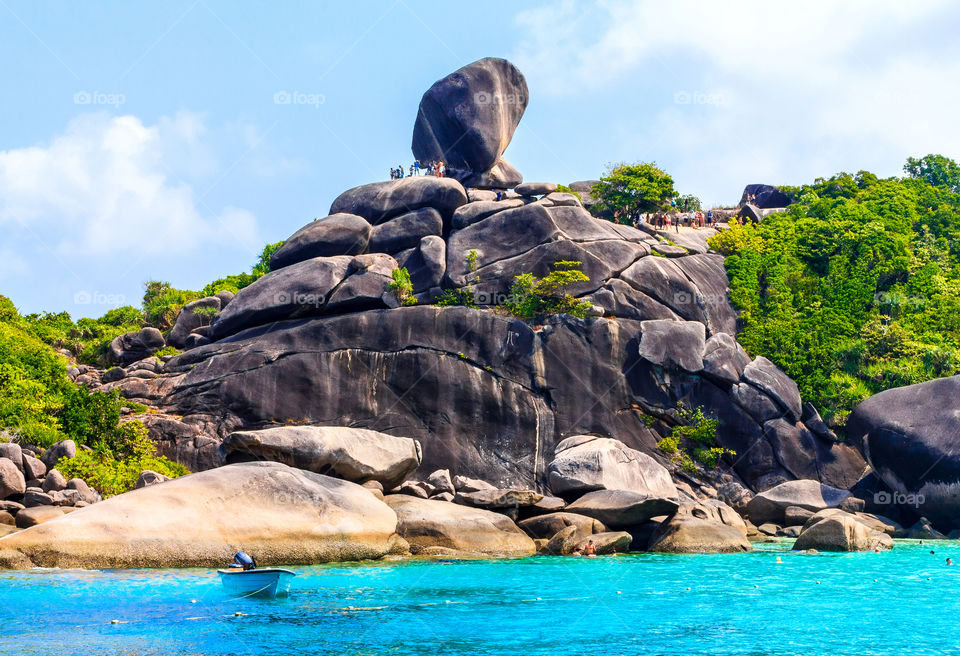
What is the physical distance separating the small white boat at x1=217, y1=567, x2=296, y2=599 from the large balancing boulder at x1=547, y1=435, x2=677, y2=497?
14.4 meters

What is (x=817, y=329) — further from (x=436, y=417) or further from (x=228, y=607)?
(x=228, y=607)

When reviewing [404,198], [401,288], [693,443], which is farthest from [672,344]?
[404,198]

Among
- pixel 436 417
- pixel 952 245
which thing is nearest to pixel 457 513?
pixel 436 417

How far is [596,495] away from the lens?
27312mm

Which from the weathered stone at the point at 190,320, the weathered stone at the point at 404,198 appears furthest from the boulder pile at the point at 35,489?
the weathered stone at the point at 404,198

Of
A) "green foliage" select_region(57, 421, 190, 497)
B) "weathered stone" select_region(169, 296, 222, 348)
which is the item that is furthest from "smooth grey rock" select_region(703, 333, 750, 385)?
"weathered stone" select_region(169, 296, 222, 348)

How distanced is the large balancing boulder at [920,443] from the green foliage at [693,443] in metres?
5.72

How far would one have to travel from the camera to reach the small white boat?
52.8ft

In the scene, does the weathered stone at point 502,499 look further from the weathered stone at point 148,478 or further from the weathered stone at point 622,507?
the weathered stone at point 148,478

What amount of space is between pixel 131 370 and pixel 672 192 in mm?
28431

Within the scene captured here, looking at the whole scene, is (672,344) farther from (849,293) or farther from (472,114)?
(472,114)

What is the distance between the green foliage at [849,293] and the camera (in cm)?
3725

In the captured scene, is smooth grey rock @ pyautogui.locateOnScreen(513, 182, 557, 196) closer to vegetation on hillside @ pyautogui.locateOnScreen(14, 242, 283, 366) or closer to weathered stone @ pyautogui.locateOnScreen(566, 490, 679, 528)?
vegetation on hillside @ pyautogui.locateOnScreen(14, 242, 283, 366)

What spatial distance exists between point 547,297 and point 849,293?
1632cm
